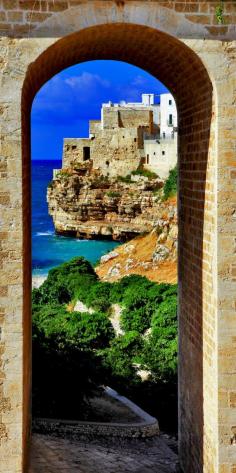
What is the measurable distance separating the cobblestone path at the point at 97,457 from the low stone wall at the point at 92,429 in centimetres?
22

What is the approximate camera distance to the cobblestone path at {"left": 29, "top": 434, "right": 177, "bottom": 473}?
8.30 m

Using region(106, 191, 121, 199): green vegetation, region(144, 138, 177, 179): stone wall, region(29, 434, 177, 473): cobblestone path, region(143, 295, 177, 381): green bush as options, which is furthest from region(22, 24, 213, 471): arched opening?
region(106, 191, 121, 199): green vegetation

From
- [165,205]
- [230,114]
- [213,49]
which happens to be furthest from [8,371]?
[165,205]

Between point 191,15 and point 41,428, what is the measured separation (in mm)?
7489

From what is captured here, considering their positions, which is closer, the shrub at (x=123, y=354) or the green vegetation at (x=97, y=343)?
the green vegetation at (x=97, y=343)

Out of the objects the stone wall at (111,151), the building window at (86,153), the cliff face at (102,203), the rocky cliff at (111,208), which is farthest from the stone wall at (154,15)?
the building window at (86,153)

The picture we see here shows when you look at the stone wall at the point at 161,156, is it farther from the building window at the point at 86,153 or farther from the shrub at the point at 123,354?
the shrub at the point at 123,354

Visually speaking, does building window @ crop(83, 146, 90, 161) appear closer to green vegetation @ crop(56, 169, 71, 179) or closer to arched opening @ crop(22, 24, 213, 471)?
green vegetation @ crop(56, 169, 71, 179)

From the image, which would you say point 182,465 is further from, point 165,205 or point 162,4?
point 165,205

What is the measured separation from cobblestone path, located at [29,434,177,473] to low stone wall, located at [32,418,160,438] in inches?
8.9

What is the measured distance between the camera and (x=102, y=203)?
44.0 metres

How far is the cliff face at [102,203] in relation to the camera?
4166 cm

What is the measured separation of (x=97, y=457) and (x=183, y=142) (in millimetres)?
4721

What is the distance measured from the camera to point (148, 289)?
81.7 ft
